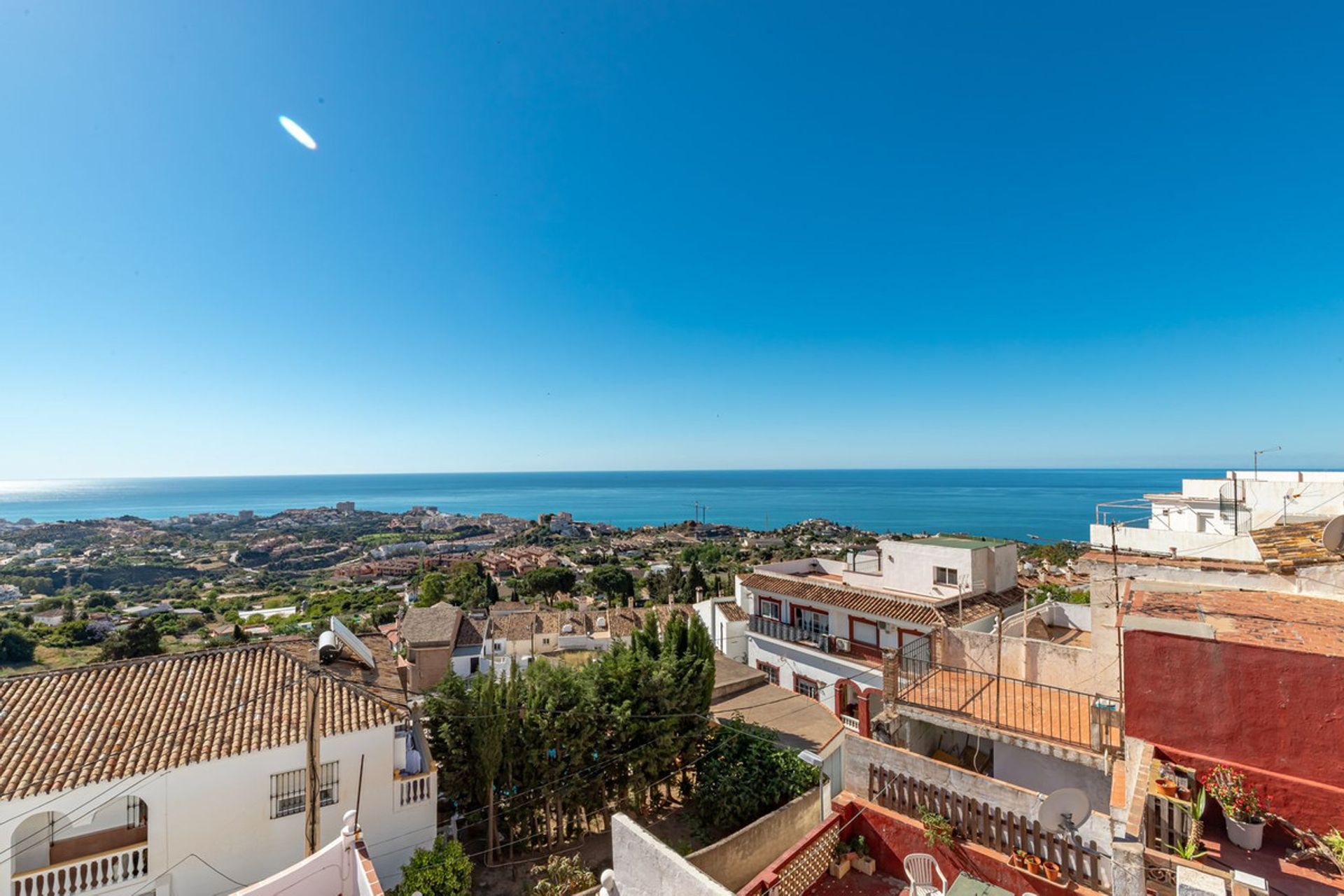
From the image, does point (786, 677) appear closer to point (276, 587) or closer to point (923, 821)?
point (923, 821)

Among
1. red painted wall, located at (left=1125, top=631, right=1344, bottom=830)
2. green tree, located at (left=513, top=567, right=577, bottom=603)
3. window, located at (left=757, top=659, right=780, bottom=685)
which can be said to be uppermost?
red painted wall, located at (left=1125, top=631, right=1344, bottom=830)

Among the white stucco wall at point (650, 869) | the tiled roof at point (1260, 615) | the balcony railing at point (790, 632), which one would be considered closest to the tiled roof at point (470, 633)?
the balcony railing at point (790, 632)

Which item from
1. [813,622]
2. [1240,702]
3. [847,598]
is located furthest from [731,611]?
[1240,702]

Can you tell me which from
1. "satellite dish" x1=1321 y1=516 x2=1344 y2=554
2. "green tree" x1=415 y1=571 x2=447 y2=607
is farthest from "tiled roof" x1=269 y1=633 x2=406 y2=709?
"green tree" x1=415 y1=571 x2=447 y2=607

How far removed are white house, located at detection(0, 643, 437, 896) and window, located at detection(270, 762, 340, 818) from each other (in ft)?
0.06

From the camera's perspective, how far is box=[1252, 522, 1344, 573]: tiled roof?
800 centimetres

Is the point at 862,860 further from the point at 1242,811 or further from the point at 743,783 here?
the point at 743,783

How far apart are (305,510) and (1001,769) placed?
7615 inches

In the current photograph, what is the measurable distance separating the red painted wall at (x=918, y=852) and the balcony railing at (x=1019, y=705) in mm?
2964

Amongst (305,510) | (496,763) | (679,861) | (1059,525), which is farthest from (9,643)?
(305,510)

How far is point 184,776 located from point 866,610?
1414 cm

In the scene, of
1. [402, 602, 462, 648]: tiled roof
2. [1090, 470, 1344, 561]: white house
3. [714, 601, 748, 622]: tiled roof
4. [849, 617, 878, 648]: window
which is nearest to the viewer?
[849, 617, 878, 648]: window

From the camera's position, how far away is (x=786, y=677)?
17.3 meters

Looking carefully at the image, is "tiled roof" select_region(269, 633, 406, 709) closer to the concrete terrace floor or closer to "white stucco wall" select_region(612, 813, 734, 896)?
"white stucco wall" select_region(612, 813, 734, 896)
